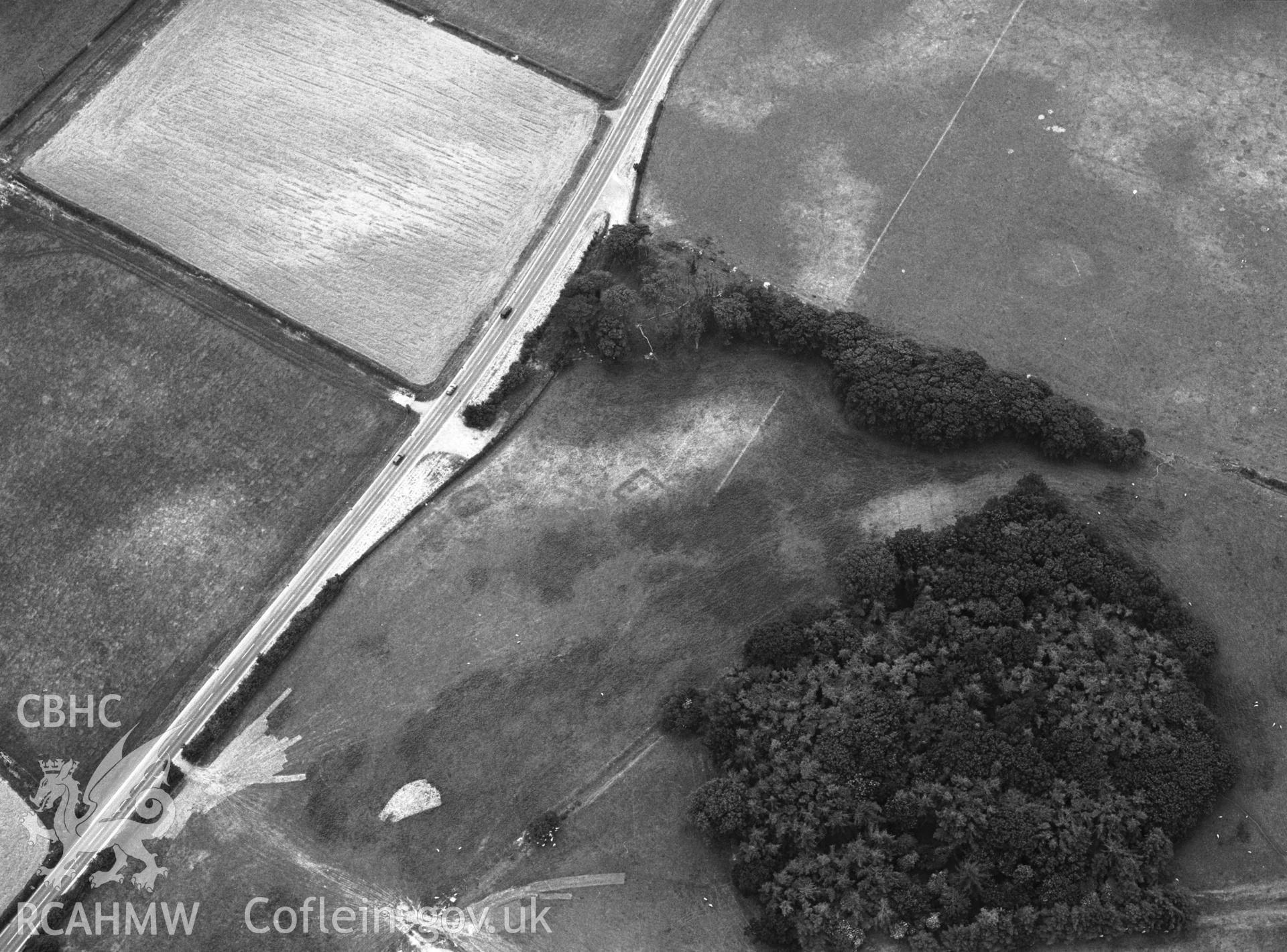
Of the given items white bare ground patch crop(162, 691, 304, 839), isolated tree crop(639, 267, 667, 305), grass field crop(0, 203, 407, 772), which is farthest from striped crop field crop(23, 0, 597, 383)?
white bare ground patch crop(162, 691, 304, 839)

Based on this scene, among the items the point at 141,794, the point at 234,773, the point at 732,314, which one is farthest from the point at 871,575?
the point at 141,794

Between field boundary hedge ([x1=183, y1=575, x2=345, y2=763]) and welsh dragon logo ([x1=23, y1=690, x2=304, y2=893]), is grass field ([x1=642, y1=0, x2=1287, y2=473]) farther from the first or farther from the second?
welsh dragon logo ([x1=23, y1=690, x2=304, y2=893])

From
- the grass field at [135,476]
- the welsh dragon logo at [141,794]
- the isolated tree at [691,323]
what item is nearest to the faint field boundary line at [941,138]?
the isolated tree at [691,323]

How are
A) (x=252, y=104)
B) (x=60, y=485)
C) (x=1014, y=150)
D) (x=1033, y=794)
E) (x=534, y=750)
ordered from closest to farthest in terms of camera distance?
(x=1033, y=794), (x=534, y=750), (x=60, y=485), (x=1014, y=150), (x=252, y=104)

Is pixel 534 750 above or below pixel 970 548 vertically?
below

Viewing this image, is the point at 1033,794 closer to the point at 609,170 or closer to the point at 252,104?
the point at 609,170

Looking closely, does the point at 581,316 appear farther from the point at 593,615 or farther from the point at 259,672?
the point at 259,672

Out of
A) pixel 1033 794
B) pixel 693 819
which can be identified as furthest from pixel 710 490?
pixel 1033 794

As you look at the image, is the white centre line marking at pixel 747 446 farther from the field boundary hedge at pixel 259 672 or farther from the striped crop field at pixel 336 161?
the field boundary hedge at pixel 259 672
